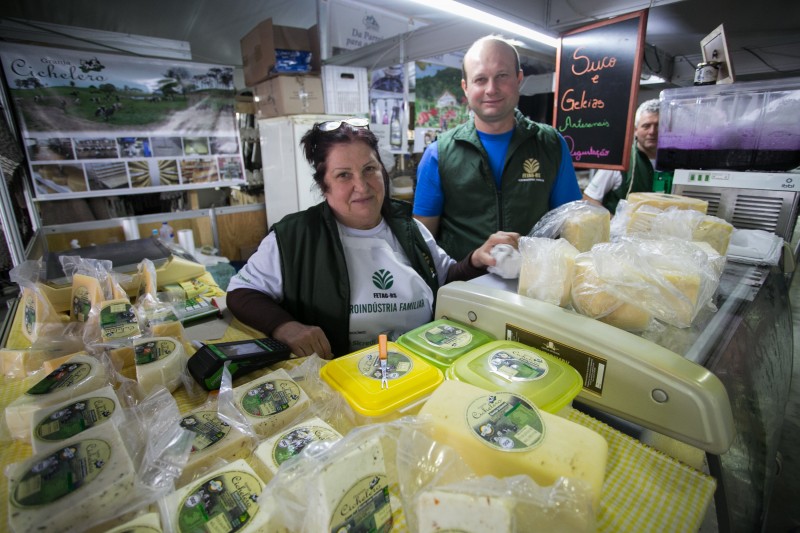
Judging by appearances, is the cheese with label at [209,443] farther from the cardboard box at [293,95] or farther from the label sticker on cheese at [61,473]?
the cardboard box at [293,95]

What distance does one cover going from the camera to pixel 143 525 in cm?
55

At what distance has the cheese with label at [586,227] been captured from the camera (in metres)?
1.24

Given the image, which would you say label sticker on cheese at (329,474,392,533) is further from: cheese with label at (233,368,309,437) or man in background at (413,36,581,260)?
man in background at (413,36,581,260)

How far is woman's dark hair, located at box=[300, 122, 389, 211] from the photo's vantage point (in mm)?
1580

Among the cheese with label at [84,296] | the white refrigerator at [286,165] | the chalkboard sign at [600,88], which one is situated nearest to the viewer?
the cheese with label at [84,296]

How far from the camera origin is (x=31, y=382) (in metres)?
1.15

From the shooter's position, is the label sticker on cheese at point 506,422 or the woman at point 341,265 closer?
the label sticker on cheese at point 506,422

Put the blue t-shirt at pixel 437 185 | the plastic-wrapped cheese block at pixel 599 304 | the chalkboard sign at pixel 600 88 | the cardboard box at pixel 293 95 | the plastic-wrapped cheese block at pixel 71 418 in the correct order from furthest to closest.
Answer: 1. the cardboard box at pixel 293 95
2. the chalkboard sign at pixel 600 88
3. the blue t-shirt at pixel 437 185
4. the plastic-wrapped cheese block at pixel 599 304
5. the plastic-wrapped cheese block at pixel 71 418

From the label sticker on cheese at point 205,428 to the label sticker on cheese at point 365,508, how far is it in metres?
0.33

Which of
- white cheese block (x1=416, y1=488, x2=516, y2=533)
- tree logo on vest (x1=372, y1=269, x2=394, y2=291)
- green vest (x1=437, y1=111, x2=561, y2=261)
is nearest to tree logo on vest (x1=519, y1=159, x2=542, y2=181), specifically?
green vest (x1=437, y1=111, x2=561, y2=261)

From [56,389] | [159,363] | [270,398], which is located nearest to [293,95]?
[159,363]

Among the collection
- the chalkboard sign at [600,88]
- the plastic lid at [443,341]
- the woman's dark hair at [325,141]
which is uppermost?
the chalkboard sign at [600,88]

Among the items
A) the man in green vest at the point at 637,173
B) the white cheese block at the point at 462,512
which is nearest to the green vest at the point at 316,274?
the white cheese block at the point at 462,512

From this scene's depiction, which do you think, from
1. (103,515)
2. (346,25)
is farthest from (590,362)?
(346,25)
